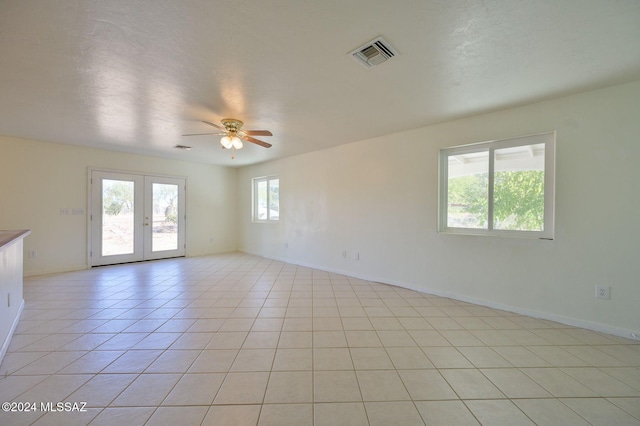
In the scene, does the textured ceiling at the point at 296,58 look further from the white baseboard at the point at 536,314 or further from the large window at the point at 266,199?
the large window at the point at 266,199

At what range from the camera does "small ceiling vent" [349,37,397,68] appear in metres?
1.80

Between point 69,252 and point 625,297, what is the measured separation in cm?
832

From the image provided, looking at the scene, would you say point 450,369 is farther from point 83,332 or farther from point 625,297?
point 83,332

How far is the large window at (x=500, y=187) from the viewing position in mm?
2818

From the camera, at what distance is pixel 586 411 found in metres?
1.49

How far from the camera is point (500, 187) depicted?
3100 millimetres

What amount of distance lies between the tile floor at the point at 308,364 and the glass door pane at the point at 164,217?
2.60 meters

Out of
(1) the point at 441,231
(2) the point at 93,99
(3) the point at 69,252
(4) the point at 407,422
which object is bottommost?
(4) the point at 407,422

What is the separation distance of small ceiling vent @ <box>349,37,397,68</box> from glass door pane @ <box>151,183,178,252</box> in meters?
5.75

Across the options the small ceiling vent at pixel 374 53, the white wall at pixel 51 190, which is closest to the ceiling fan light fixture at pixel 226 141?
the small ceiling vent at pixel 374 53

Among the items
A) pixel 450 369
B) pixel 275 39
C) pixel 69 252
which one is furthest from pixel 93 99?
pixel 450 369

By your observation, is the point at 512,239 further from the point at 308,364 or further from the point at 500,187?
the point at 308,364

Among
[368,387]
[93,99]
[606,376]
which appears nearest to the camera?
[368,387]

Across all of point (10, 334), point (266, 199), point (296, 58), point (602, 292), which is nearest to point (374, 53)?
point (296, 58)
